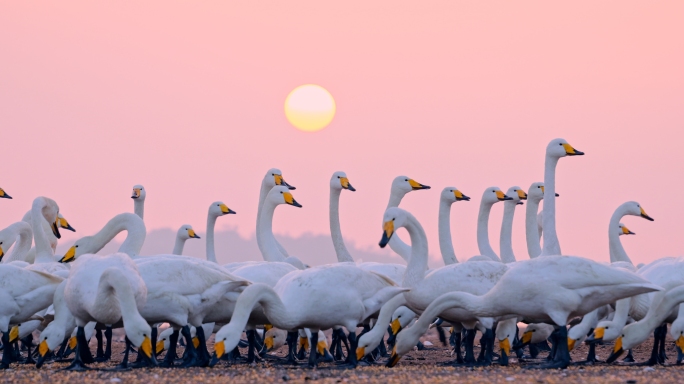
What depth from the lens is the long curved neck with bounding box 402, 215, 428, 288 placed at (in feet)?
47.2

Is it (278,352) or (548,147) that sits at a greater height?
(548,147)

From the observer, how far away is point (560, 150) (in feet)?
60.6

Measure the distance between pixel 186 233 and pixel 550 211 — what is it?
28.9 feet

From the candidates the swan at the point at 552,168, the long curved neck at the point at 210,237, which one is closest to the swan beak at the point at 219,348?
the swan at the point at 552,168

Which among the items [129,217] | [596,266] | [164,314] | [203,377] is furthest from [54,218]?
[596,266]

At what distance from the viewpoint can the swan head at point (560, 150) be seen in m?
18.5

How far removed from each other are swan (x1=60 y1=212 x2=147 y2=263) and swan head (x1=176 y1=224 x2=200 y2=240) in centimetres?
565

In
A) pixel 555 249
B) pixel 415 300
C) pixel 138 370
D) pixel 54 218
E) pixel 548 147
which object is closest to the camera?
pixel 138 370

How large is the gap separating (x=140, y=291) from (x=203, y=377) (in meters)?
1.32

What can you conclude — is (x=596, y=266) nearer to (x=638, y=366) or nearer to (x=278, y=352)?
(x=638, y=366)

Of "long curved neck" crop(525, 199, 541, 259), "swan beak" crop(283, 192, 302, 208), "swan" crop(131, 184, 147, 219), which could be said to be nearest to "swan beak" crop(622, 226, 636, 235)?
"long curved neck" crop(525, 199, 541, 259)

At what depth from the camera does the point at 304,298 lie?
12852mm

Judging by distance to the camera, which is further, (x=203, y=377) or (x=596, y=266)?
(x=596, y=266)

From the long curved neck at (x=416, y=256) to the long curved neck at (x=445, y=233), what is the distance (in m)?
4.59
